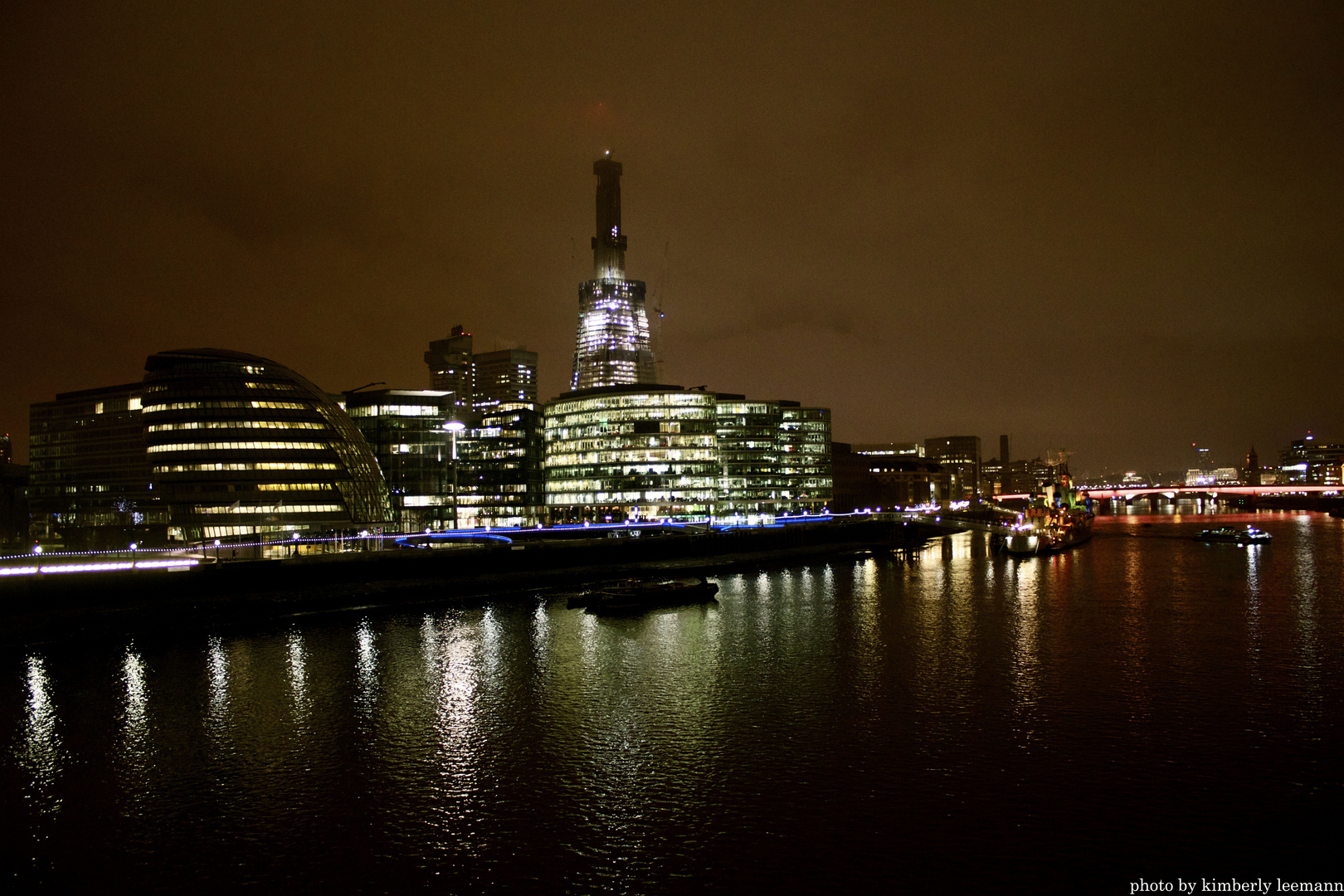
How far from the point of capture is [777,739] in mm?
28203

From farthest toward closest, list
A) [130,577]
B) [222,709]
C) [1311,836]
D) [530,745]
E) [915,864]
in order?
[130,577] < [222,709] < [530,745] < [1311,836] < [915,864]

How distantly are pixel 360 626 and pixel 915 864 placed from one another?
40.8 m

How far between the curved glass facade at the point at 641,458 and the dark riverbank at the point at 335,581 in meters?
52.6

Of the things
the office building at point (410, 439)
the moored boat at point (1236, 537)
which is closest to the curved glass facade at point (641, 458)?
the office building at point (410, 439)

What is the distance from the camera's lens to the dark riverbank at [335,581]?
47.9 meters

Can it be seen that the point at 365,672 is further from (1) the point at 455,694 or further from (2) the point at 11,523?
(2) the point at 11,523

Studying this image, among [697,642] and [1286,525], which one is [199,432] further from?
[1286,525]

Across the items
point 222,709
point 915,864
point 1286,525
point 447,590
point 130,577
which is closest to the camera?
point 915,864

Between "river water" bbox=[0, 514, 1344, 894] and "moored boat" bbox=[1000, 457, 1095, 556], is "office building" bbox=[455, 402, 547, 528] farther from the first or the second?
"river water" bbox=[0, 514, 1344, 894]

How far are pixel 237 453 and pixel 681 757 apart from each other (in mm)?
82637

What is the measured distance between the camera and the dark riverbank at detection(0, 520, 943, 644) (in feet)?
157

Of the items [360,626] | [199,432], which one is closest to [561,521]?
[199,432]

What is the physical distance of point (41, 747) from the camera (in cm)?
2800

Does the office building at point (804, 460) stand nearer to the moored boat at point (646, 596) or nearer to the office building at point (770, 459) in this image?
the office building at point (770, 459)
